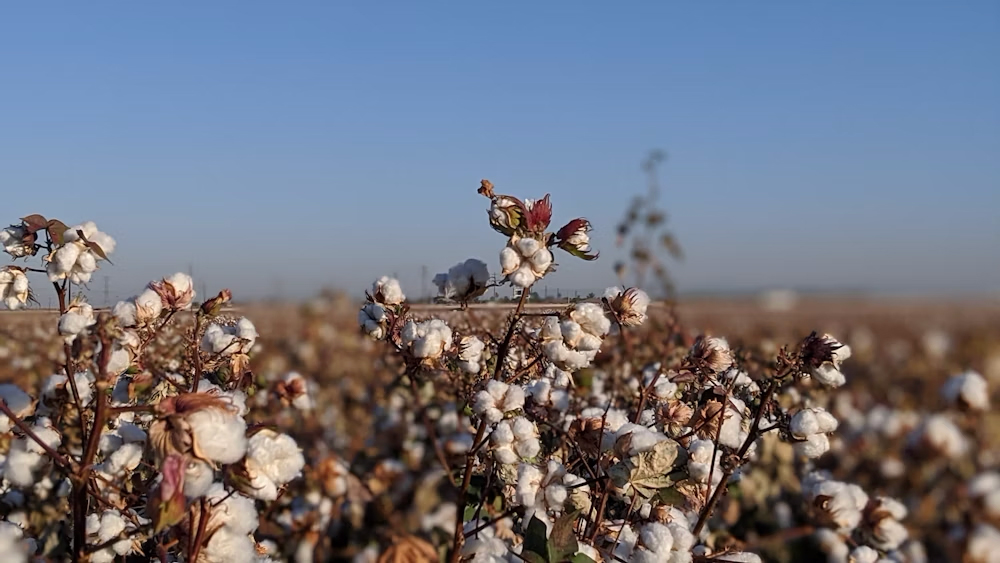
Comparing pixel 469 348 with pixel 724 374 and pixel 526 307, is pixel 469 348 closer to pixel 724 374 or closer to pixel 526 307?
pixel 526 307

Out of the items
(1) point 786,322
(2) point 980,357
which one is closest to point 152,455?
(1) point 786,322

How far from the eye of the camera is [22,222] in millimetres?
1833

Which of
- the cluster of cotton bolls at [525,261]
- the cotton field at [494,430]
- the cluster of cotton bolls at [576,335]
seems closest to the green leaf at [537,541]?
the cotton field at [494,430]

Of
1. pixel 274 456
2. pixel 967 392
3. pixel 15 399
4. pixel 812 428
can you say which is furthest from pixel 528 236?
pixel 15 399

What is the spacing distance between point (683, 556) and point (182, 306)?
48.6 inches

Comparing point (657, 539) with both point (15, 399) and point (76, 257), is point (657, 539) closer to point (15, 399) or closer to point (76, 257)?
point (15, 399)

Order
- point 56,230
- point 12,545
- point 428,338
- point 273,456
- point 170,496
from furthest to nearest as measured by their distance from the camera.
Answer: point 56,230 → point 428,338 → point 12,545 → point 273,456 → point 170,496

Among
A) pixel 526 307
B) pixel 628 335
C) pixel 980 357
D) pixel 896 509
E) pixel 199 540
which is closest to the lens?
pixel 199 540

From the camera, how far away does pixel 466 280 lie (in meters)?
1.60

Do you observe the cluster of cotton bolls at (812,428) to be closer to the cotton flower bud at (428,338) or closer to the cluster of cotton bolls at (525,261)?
the cluster of cotton bolls at (525,261)

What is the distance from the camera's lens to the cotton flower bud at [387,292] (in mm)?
1873

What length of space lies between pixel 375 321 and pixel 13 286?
891 millimetres

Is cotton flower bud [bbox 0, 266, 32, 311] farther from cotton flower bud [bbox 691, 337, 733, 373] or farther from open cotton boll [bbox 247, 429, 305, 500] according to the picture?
cotton flower bud [bbox 691, 337, 733, 373]

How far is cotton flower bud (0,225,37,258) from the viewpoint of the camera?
5.96ft
